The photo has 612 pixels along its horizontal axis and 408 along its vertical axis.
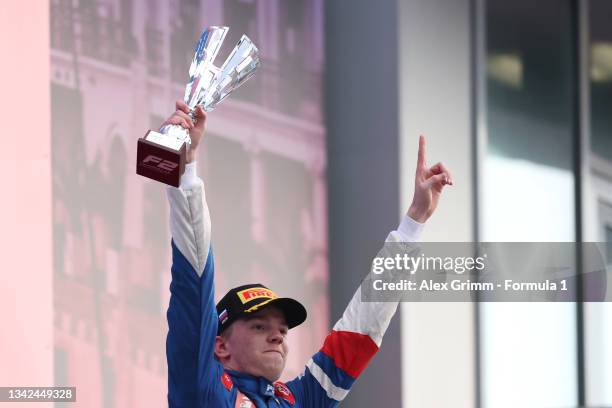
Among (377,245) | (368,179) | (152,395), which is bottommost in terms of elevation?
(152,395)

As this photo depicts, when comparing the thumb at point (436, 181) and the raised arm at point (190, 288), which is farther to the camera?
the thumb at point (436, 181)

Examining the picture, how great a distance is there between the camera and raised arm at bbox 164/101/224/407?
2.33m

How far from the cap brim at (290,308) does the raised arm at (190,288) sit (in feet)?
0.90

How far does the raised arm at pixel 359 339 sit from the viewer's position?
2.81 meters

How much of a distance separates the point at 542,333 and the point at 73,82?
8.21 feet

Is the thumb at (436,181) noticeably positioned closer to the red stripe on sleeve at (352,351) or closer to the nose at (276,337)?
the red stripe on sleeve at (352,351)

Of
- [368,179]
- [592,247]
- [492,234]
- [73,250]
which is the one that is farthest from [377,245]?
[73,250]

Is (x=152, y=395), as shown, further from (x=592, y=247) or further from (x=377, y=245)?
(x=592, y=247)

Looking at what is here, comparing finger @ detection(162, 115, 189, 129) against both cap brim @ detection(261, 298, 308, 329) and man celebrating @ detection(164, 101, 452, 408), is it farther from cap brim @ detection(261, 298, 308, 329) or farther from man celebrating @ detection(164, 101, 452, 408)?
cap brim @ detection(261, 298, 308, 329)

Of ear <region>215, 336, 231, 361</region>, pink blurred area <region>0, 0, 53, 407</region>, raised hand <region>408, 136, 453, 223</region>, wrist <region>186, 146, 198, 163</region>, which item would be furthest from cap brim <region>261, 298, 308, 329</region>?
pink blurred area <region>0, 0, 53, 407</region>

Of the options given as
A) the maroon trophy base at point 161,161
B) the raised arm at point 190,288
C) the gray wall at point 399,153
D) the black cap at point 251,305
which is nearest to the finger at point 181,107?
the raised arm at point 190,288

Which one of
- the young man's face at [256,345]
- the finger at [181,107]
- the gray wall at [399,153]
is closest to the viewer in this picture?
the finger at [181,107]

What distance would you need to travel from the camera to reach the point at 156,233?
412cm

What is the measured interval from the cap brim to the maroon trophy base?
1.73 feet
